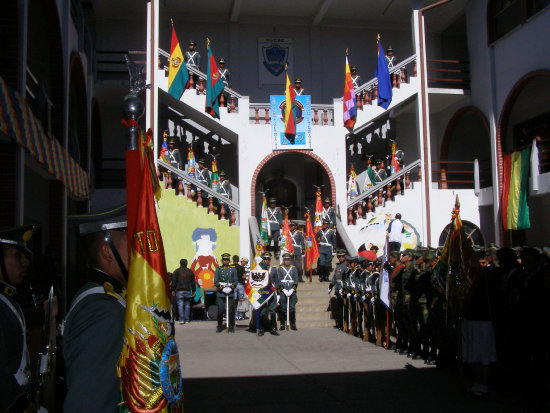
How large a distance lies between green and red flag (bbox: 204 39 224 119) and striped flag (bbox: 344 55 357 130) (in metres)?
4.27

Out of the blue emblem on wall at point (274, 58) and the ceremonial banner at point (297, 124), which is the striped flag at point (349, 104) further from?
the blue emblem on wall at point (274, 58)

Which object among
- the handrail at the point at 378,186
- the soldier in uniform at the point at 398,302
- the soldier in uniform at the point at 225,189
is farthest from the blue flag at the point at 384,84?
the soldier in uniform at the point at 398,302

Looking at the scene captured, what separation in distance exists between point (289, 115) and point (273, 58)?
17.2 feet

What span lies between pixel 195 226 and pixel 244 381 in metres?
10.9

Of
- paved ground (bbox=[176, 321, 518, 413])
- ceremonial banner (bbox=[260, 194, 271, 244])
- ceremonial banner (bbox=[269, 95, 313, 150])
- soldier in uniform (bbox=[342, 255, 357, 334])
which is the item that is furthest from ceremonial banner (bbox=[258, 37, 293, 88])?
paved ground (bbox=[176, 321, 518, 413])

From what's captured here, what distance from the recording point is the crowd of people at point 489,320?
288 inches

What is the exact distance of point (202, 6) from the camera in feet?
76.5

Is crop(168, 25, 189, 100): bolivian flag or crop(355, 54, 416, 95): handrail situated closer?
crop(168, 25, 189, 100): bolivian flag

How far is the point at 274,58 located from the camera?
80.4 ft

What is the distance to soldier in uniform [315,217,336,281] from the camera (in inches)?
703

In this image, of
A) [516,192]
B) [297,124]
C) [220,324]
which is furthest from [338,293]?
[297,124]

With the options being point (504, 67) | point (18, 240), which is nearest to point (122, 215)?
point (18, 240)

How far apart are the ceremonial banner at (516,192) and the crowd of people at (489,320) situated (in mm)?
8890

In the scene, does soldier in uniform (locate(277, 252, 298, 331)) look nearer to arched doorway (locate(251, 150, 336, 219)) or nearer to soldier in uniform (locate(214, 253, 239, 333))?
soldier in uniform (locate(214, 253, 239, 333))
